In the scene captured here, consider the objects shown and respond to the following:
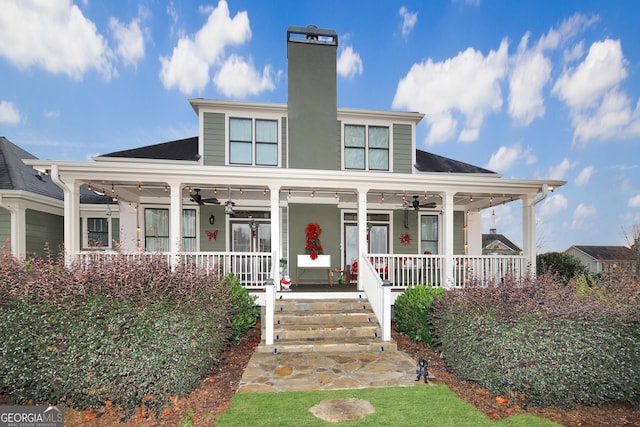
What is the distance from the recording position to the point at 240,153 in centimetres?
998

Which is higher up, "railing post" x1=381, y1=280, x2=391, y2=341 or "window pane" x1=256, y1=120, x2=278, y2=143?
"window pane" x1=256, y1=120, x2=278, y2=143

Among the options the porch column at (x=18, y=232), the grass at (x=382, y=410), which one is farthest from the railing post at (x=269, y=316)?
the porch column at (x=18, y=232)

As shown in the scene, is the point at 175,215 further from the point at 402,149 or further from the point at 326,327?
the point at 402,149

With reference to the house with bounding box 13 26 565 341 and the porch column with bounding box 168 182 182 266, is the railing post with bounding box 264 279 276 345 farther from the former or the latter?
the porch column with bounding box 168 182 182 266

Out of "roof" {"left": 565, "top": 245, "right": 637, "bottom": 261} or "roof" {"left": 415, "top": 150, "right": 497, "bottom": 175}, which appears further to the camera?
"roof" {"left": 565, "top": 245, "right": 637, "bottom": 261}

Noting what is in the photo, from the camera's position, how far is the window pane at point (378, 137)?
10539 millimetres

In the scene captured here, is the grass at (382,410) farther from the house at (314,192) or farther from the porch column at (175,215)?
the porch column at (175,215)

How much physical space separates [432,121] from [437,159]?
94.5 inches

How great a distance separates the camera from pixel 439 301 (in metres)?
5.58

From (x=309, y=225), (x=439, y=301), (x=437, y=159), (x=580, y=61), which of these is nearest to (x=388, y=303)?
(x=439, y=301)

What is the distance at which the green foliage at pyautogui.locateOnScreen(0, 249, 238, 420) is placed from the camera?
12.1 ft

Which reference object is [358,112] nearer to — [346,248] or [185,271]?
[346,248]

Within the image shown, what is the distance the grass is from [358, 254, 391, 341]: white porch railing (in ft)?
6.12

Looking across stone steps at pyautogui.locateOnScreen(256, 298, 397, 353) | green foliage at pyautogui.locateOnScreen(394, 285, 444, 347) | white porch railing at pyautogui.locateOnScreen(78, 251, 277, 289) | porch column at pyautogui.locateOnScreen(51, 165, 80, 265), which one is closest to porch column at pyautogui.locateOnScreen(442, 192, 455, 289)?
green foliage at pyautogui.locateOnScreen(394, 285, 444, 347)
